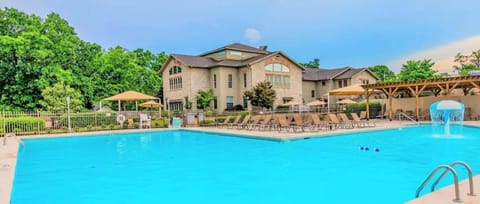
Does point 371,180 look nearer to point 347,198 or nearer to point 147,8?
point 347,198

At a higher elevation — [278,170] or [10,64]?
[10,64]

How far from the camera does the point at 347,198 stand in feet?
20.0

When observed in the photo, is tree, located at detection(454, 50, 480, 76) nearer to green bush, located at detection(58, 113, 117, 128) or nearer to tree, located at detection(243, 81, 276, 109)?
tree, located at detection(243, 81, 276, 109)

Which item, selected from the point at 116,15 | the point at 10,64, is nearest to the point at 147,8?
the point at 116,15

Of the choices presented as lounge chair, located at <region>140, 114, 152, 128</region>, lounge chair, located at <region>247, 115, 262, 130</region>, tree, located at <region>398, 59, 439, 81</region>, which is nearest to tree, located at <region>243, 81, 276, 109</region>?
lounge chair, located at <region>247, 115, 262, 130</region>

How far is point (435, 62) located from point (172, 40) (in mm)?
30441

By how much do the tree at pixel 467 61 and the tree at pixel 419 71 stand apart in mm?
7965

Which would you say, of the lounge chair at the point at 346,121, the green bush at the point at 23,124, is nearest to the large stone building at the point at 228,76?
the green bush at the point at 23,124

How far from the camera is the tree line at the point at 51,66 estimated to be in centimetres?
2528

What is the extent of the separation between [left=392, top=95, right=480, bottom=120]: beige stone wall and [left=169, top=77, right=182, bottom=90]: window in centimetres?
1957

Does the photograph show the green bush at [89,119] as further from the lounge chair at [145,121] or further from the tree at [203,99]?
the tree at [203,99]

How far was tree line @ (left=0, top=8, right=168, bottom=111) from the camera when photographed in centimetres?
2528

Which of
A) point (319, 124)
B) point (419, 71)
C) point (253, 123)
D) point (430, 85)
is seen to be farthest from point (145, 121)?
point (419, 71)

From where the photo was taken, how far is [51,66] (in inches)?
1045
